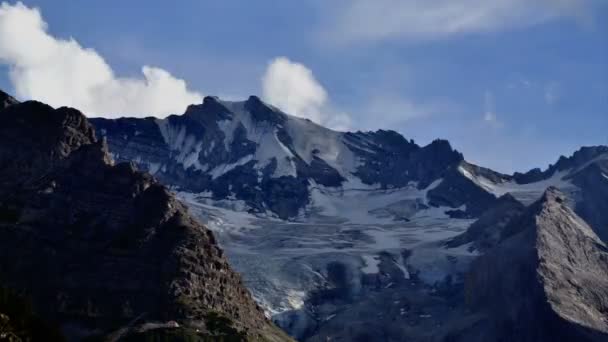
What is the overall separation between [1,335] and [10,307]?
32.4ft

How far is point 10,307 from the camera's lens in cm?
10644

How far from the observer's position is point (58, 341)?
350 ft

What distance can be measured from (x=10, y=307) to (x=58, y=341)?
5670mm

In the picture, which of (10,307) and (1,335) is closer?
(1,335)

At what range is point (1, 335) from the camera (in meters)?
96.8

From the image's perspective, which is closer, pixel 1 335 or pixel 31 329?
pixel 1 335

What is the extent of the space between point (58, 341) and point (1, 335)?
10586 millimetres

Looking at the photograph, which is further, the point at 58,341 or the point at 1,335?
the point at 58,341

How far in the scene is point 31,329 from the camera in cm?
10325

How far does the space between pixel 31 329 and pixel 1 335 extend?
6.53 metres

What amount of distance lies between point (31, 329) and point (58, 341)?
4305mm
